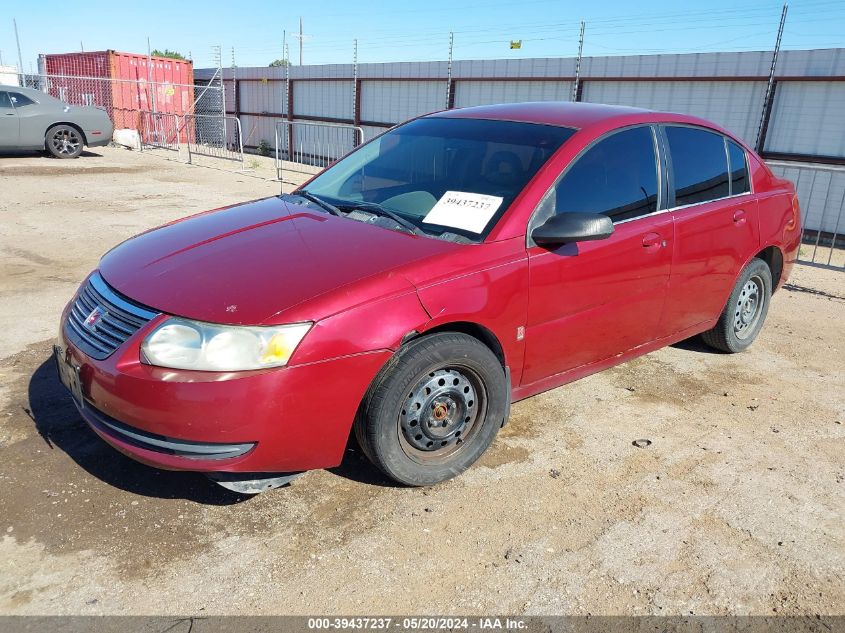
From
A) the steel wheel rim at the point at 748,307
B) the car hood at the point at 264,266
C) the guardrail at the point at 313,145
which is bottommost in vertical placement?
the guardrail at the point at 313,145

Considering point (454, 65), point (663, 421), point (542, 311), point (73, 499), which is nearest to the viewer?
point (73, 499)

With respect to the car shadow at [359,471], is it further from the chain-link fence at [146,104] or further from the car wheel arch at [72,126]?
the chain-link fence at [146,104]

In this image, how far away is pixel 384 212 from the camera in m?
3.49

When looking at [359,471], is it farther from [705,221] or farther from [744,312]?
[744,312]

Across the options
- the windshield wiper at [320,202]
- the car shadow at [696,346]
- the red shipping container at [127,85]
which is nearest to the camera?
the windshield wiper at [320,202]

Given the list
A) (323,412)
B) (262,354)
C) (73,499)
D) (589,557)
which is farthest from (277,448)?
(589,557)

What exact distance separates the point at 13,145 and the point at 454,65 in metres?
10.4

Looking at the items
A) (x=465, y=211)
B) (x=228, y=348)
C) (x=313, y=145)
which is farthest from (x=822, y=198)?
(x=313, y=145)

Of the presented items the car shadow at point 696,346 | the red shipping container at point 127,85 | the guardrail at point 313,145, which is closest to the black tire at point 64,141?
the guardrail at point 313,145

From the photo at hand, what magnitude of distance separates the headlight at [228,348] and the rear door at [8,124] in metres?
14.4

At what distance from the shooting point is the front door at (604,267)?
3.33 m

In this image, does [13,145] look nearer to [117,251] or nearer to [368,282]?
[117,251]

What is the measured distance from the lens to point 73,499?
295 centimetres

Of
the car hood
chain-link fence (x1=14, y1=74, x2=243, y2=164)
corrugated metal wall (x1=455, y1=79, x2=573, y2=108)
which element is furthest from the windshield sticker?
chain-link fence (x1=14, y1=74, x2=243, y2=164)
